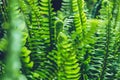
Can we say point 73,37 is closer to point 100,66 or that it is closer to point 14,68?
point 100,66

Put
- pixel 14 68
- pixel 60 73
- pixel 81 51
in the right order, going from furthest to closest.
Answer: pixel 81 51 → pixel 60 73 → pixel 14 68

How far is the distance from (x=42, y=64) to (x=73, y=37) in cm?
10

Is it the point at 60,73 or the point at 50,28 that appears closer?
the point at 60,73

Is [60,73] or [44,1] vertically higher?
[44,1]

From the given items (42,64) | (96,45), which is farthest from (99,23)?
(42,64)

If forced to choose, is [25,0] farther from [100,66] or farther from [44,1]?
[100,66]

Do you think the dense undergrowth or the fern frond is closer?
the fern frond

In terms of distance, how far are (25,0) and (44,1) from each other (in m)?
0.07

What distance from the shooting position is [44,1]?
773mm

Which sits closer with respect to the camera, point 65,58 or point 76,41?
point 65,58

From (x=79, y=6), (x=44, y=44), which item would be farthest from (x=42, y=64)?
(x=79, y=6)

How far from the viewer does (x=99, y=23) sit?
2.59 feet

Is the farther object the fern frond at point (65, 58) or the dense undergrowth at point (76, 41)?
the dense undergrowth at point (76, 41)

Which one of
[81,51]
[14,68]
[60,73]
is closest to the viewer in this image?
[14,68]
